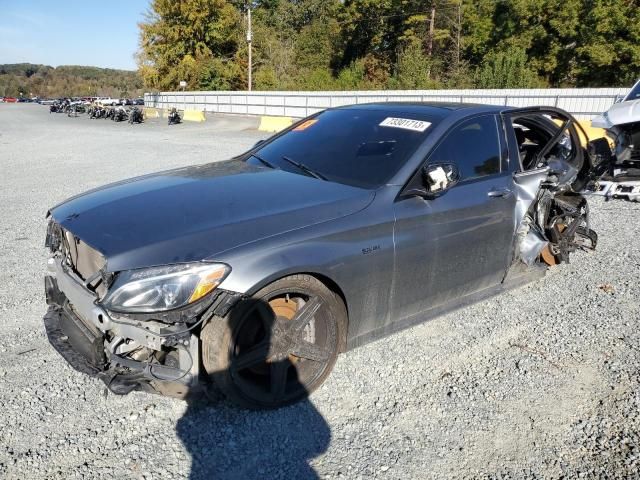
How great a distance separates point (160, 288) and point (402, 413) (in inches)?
59.5

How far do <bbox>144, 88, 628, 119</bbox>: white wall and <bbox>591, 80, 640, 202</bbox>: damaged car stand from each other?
3.00m

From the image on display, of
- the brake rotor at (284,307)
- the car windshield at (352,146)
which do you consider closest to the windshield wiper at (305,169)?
the car windshield at (352,146)

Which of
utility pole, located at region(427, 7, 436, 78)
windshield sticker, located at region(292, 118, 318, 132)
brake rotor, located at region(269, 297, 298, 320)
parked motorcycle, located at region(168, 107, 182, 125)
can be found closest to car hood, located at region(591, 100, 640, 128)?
windshield sticker, located at region(292, 118, 318, 132)

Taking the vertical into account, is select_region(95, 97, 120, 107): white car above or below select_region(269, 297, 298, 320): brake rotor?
above

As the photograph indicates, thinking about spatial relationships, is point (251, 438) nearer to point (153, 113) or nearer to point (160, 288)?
point (160, 288)

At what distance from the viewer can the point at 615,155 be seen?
7.69 metres

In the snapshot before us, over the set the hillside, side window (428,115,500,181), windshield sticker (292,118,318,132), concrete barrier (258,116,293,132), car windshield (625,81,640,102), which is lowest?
concrete barrier (258,116,293,132)

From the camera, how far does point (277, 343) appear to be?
2.79 metres

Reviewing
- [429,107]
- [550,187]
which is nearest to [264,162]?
[429,107]

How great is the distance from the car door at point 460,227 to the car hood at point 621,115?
4425 mm

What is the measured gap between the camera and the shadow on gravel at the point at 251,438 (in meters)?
2.47

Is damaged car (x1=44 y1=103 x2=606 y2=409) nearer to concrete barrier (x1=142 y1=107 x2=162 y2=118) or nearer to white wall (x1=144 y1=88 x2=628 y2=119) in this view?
white wall (x1=144 y1=88 x2=628 y2=119)

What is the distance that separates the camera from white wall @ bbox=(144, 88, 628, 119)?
62.0 ft

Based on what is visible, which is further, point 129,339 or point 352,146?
point 352,146
